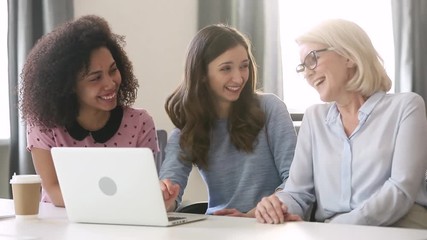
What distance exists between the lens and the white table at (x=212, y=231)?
1653 millimetres

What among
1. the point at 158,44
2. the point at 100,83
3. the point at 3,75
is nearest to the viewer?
the point at 100,83

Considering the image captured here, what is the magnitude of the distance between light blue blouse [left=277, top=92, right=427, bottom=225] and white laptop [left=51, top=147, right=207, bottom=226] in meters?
0.43

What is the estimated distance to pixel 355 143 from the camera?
216 centimetres

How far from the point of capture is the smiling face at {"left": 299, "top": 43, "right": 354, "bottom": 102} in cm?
221

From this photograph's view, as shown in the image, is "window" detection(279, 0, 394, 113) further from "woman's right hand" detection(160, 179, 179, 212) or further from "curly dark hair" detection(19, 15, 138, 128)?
"woman's right hand" detection(160, 179, 179, 212)

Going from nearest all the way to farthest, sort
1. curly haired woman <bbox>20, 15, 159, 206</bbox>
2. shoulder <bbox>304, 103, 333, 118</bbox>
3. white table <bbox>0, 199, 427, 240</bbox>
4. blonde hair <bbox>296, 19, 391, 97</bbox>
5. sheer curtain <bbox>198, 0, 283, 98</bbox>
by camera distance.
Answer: white table <bbox>0, 199, 427, 240</bbox>
blonde hair <bbox>296, 19, 391, 97</bbox>
shoulder <bbox>304, 103, 333, 118</bbox>
curly haired woman <bbox>20, 15, 159, 206</bbox>
sheer curtain <bbox>198, 0, 283, 98</bbox>

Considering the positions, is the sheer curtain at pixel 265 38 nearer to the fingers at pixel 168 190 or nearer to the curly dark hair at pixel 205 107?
the curly dark hair at pixel 205 107

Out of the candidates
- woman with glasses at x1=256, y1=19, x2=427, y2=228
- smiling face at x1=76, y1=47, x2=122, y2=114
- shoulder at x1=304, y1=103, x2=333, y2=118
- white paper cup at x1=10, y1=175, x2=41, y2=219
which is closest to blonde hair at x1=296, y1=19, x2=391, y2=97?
woman with glasses at x1=256, y1=19, x2=427, y2=228

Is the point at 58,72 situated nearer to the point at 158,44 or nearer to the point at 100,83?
the point at 100,83

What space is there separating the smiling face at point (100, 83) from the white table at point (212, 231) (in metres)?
0.69

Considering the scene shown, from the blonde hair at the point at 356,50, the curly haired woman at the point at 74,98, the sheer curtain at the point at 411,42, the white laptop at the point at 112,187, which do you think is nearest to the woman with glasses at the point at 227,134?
the curly haired woman at the point at 74,98

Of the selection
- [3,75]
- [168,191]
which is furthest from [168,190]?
[3,75]

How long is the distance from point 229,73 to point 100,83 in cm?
48

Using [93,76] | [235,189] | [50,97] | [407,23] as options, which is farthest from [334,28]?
[407,23]
